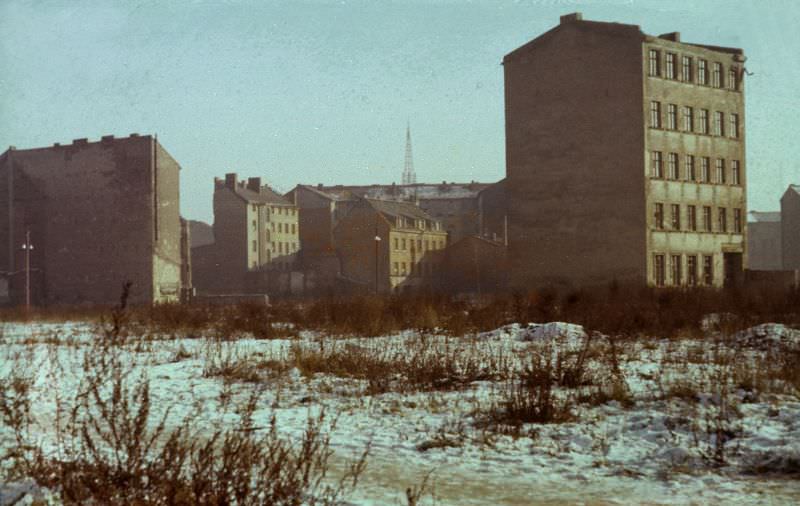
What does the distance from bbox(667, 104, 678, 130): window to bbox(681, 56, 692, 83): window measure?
1833mm

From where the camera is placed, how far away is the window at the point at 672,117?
40531mm

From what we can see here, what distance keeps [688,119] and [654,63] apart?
378 centimetres

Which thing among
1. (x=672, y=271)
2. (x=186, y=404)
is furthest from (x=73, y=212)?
(x=186, y=404)

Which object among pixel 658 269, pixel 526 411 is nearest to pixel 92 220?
pixel 658 269

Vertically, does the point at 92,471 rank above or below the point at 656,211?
below

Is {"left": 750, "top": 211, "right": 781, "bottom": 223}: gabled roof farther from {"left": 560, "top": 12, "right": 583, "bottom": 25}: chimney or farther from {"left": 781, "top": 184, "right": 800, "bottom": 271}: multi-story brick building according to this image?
{"left": 560, "top": 12, "right": 583, "bottom": 25}: chimney

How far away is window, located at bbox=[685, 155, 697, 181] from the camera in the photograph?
41.7 m

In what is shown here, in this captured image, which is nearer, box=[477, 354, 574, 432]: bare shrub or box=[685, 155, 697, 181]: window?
box=[477, 354, 574, 432]: bare shrub

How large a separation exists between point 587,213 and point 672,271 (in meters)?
5.23

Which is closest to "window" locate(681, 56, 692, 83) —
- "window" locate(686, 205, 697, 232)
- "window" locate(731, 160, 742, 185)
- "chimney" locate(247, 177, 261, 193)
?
"window" locate(731, 160, 742, 185)

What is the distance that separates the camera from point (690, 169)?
4194cm

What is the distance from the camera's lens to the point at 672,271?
40.2 meters

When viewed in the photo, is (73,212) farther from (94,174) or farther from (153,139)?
(153,139)

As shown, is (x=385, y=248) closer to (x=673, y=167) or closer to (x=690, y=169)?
(x=690, y=169)
